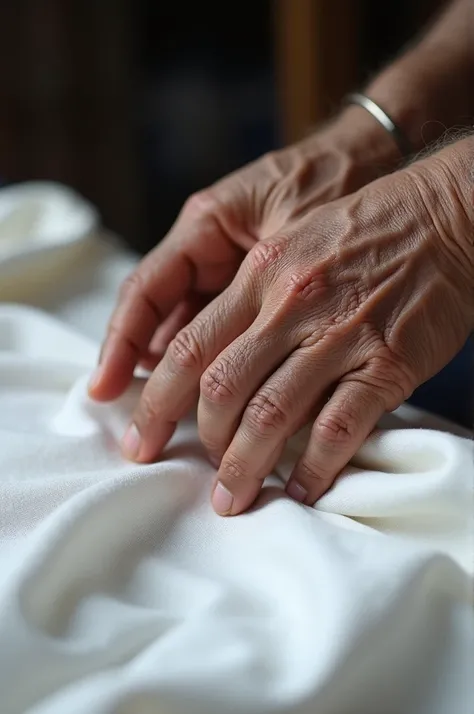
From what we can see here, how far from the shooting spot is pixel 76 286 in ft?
2.65

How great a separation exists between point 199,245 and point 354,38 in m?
1.22

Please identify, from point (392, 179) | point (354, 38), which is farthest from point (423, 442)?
point (354, 38)

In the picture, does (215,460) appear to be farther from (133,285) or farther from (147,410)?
(133,285)

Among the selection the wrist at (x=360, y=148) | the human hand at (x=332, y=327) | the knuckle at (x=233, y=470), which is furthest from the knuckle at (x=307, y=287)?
the wrist at (x=360, y=148)

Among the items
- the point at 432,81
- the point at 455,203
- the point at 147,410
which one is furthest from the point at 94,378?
the point at 432,81

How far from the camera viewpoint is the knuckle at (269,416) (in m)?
0.46

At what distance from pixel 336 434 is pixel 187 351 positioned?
12 centimetres

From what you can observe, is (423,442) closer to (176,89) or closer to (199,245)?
(199,245)

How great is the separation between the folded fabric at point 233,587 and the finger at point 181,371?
0.02 meters

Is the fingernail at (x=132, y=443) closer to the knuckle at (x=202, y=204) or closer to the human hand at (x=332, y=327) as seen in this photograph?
the human hand at (x=332, y=327)

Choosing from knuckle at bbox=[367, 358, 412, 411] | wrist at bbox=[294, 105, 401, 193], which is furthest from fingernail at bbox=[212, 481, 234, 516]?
wrist at bbox=[294, 105, 401, 193]

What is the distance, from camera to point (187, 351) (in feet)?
1.69

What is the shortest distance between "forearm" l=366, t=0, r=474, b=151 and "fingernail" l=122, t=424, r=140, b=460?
345mm

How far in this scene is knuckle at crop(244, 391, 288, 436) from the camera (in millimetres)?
464
